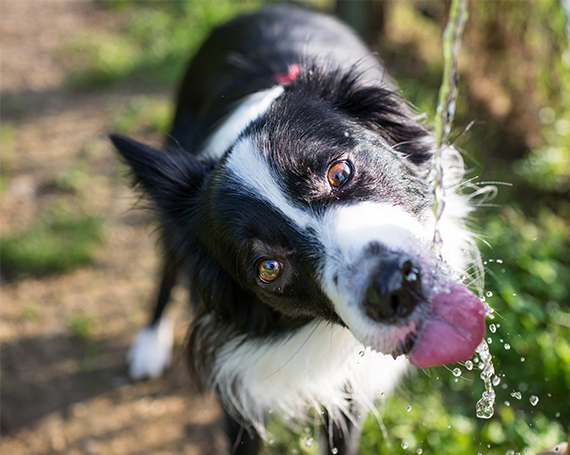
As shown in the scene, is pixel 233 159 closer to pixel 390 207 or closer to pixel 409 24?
pixel 390 207

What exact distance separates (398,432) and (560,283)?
63.5 inches

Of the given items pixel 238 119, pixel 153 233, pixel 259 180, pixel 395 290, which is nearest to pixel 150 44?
pixel 238 119

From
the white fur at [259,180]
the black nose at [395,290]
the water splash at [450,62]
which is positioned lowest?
the white fur at [259,180]

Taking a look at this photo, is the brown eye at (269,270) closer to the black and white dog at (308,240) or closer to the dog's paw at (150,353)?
the black and white dog at (308,240)

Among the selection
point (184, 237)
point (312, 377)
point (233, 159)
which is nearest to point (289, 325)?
point (312, 377)

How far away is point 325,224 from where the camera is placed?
1882mm

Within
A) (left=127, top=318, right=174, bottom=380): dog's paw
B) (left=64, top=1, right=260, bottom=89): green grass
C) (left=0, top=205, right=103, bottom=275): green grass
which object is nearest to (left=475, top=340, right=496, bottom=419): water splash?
(left=127, top=318, right=174, bottom=380): dog's paw

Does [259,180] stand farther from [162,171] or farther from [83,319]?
[83,319]

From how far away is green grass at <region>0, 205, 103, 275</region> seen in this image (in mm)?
4191

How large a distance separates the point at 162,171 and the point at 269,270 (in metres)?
0.76

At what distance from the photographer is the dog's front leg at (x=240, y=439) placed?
109 inches

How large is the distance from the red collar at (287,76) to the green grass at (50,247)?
94.2 inches

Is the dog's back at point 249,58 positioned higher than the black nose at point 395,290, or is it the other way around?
the black nose at point 395,290

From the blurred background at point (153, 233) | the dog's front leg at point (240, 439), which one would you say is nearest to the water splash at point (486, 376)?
the blurred background at point (153, 233)
